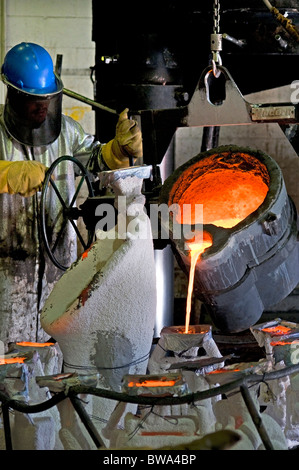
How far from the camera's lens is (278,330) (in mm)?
3178

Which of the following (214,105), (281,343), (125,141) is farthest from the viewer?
(125,141)

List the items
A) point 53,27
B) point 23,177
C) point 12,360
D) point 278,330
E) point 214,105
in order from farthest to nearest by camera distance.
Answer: point 53,27, point 23,177, point 214,105, point 278,330, point 12,360

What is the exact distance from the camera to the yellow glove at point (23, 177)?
375cm

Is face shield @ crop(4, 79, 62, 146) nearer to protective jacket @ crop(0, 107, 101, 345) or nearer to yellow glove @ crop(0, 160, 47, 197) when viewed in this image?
protective jacket @ crop(0, 107, 101, 345)

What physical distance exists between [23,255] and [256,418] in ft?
7.08

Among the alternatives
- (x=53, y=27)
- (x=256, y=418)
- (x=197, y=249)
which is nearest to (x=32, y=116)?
(x=197, y=249)

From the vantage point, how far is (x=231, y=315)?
3.28m

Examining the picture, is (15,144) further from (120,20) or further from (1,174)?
(120,20)

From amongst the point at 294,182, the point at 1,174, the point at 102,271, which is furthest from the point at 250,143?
the point at 102,271

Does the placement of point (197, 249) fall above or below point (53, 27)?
below

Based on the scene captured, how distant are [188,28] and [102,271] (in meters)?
1.83

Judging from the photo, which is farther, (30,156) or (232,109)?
(30,156)

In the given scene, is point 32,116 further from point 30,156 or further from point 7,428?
point 7,428

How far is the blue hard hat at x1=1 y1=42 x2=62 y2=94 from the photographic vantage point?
3936 mm
